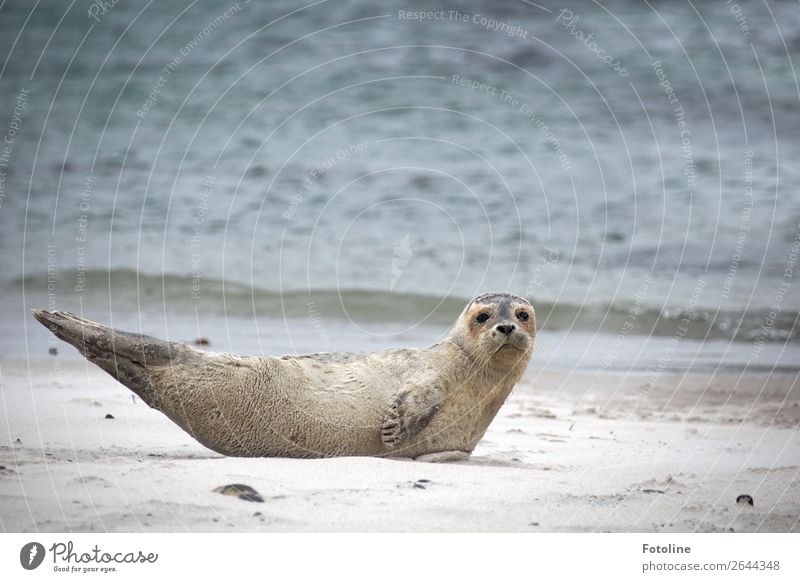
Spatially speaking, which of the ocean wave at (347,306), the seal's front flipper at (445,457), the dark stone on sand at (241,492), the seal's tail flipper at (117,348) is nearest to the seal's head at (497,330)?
the seal's front flipper at (445,457)

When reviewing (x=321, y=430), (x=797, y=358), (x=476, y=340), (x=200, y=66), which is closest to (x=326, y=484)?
(x=321, y=430)

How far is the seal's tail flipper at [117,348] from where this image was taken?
23.4 feet

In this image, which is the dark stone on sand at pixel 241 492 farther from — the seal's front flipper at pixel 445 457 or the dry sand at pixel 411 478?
the seal's front flipper at pixel 445 457

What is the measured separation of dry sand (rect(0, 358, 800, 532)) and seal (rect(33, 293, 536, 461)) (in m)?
0.24

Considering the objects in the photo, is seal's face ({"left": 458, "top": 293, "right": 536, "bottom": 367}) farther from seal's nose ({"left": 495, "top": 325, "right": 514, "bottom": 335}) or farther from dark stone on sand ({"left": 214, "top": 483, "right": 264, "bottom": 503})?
dark stone on sand ({"left": 214, "top": 483, "right": 264, "bottom": 503})

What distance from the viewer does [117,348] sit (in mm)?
7227

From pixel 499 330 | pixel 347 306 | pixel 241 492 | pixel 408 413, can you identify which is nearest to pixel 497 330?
pixel 499 330

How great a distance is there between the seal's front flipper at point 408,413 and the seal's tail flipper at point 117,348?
1476 millimetres

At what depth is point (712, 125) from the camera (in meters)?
19.6

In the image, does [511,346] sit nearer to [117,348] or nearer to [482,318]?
[482,318]

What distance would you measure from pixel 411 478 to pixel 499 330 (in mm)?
1331

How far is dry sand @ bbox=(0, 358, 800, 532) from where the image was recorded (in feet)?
19.9

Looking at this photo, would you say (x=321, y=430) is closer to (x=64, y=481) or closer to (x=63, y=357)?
(x=64, y=481)

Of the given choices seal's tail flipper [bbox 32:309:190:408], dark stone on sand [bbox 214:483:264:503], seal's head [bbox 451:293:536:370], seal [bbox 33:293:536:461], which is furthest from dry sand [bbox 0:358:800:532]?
seal's head [bbox 451:293:536:370]
